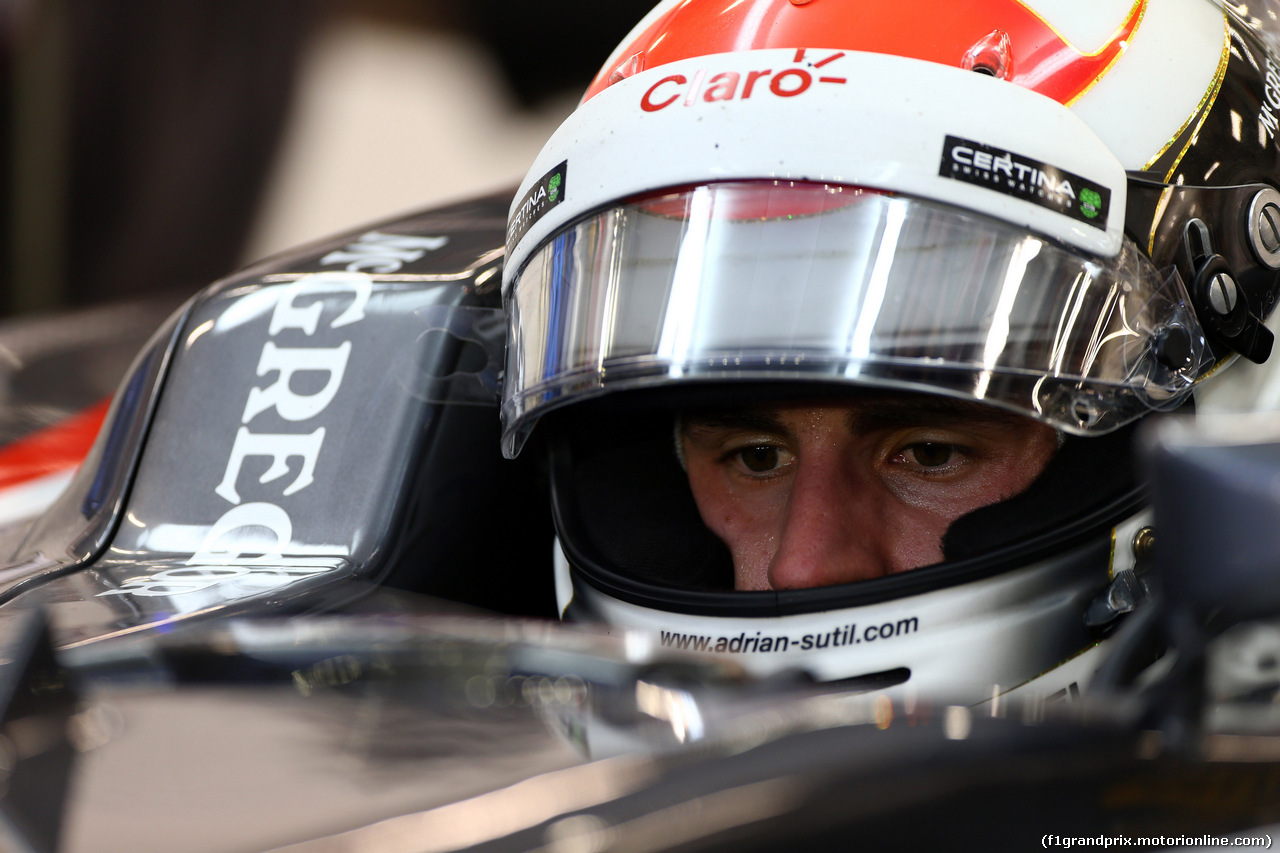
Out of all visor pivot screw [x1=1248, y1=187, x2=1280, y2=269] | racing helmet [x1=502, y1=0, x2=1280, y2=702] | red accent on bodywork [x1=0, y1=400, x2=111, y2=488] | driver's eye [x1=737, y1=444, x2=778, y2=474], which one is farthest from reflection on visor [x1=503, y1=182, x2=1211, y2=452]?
red accent on bodywork [x1=0, y1=400, x2=111, y2=488]

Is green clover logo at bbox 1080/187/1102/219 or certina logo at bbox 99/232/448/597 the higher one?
green clover logo at bbox 1080/187/1102/219

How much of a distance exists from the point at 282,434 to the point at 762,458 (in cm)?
43

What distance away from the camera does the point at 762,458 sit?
1.11 m

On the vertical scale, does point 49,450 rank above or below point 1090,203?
below

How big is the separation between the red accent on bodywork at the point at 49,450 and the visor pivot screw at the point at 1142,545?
1177 mm

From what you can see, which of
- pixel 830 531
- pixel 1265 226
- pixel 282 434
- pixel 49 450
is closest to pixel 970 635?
pixel 830 531

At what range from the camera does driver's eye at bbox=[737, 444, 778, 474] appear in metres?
1.10

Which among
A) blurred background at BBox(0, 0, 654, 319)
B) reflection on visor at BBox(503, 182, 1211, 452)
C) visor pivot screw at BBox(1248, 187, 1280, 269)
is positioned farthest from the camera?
blurred background at BBox(0, 0, 654, 319)

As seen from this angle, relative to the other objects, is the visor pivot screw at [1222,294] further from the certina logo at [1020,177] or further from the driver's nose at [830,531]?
the driver's nose at [830,531]

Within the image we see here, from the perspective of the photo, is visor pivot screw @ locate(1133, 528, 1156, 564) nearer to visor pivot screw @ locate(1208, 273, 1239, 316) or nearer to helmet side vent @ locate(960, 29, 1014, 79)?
visor pivot screw @ locate(1208, 273, 1239, 316)

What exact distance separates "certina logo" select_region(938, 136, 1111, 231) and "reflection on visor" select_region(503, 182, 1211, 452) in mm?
26

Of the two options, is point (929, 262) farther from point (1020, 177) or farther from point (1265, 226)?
point (1265, 226)

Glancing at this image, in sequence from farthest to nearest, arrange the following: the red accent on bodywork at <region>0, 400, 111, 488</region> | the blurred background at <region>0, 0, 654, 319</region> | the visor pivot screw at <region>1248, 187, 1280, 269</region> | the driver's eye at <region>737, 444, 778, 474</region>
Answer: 1. the blurred background at <region>0, 0, 654, 319</region>
2. the red accent on bodywork at <region>0, 400, 111, 488</region>
3. the driver's eye at <region>737, 444, 778, 474</region>
4. the visor pivot screw at <region>1248, 187, 1280, 269</region>

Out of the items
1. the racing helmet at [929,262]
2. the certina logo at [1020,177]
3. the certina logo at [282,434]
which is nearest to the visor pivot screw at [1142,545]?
the racing helmet at [929,262]
